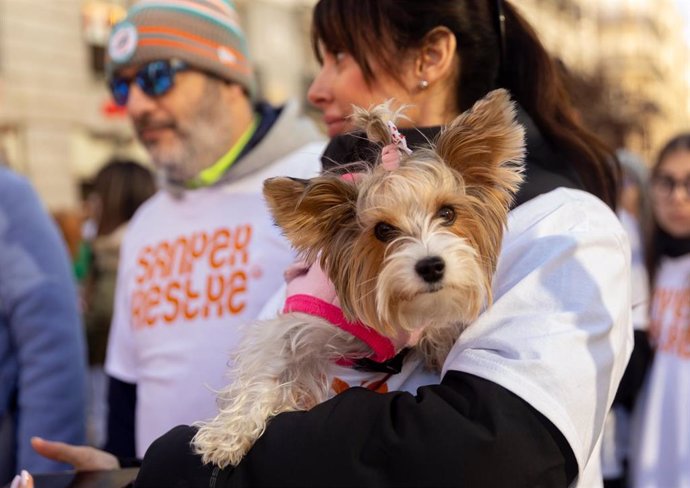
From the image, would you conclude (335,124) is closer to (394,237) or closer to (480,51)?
(480,51)

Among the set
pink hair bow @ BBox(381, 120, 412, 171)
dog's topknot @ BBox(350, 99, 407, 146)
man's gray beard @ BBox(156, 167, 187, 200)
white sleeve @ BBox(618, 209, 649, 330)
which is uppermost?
dog's topknot @ BBox(350, 99, 407, 146)

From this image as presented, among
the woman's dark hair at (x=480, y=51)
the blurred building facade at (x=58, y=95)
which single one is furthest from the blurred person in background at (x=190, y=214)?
the blurred building facade at (x=58, y=95)

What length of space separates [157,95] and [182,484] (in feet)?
6.49

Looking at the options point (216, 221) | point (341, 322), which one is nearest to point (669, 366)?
point (216, 221)

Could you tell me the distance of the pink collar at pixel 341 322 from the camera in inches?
60.7

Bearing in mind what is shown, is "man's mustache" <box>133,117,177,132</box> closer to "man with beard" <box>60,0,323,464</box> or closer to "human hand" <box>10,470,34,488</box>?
"man with beard" <box>60,0,323,464</box>

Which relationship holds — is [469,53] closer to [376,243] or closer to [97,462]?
[376,243]

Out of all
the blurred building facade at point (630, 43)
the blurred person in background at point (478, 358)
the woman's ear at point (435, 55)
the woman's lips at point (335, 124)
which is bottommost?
the blurred building facade at point (630, 43)

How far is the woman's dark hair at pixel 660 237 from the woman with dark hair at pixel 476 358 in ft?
8.38

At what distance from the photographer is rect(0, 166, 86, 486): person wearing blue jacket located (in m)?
2.88

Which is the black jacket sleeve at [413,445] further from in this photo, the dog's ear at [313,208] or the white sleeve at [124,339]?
the white sleeve at [124,339]

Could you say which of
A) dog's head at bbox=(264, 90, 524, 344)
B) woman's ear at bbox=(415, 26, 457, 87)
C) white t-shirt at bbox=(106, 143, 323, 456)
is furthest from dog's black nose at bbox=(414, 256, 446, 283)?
white t-shirt at bbox=(106, 143, 323, 456)

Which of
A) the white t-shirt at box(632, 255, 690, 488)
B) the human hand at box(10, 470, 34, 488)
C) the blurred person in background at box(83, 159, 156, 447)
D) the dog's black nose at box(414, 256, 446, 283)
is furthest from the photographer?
the blurred person in background at box(83, 159, 156, 447)

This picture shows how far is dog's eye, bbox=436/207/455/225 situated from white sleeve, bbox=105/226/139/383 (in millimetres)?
1756
